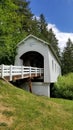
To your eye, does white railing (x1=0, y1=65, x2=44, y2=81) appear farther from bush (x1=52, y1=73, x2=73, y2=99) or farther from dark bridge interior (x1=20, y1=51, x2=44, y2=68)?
dark bridge interior (x1=20, y1=51, x2=44, y2=68)

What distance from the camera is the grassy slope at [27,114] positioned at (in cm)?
902

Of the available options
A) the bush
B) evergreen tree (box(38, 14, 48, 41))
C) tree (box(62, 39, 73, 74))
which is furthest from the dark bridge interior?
evergreen tree (box(38, 14, 48, 41))

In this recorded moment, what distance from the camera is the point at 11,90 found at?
12758 millimetres

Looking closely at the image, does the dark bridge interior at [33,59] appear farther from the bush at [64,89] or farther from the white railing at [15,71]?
the bush at [64,89]

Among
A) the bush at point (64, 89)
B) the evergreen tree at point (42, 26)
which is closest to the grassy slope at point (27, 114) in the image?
the bush at point (64, 89)

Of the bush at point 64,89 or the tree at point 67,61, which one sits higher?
the tree at point 67,61

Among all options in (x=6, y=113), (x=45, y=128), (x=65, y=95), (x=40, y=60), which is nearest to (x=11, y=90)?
(x=6, y=113)

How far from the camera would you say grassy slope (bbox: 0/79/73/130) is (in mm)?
9016

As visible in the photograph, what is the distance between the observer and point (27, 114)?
1000 cm

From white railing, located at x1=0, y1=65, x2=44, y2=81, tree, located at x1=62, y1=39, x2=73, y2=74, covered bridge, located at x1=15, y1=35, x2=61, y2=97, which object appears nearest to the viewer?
white railing, located at x1=0, y1=65, x2=44, y2=81

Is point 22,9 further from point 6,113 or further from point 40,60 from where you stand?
point 6,113

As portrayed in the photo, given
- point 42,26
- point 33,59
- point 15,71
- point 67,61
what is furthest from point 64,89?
point 42,26

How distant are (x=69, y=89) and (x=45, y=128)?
50.6 ft

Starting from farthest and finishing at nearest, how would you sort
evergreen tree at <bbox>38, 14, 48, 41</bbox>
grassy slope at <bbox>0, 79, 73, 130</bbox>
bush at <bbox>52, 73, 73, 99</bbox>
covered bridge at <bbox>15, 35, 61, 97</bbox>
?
evergreen tree at <bbox>38, 14, 48, 41</bbox> < covered bridge at <bbox>15, 35, 61, 97</bbox> < bush at <bbox>52, 73, 73, 99</bbox> < grassy slope at <bbox>0, 79, 73, 130</bbox>
